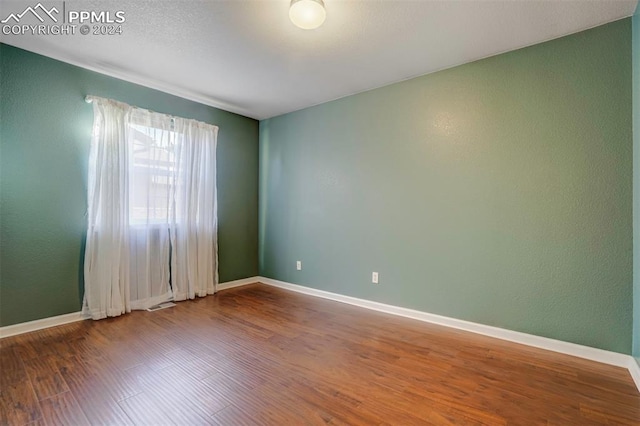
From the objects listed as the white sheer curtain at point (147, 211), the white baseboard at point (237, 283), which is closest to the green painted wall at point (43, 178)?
the white sheer curtain at point (147, 211)

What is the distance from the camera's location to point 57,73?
108 inches

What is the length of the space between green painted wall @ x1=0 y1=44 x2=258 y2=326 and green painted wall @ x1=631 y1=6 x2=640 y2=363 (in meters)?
4.61

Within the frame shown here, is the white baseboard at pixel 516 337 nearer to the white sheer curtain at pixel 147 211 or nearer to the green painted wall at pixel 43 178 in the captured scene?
the white sheer curtain at pixel 147 211

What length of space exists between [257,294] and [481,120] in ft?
11.1

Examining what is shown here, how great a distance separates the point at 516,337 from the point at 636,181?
151 cm

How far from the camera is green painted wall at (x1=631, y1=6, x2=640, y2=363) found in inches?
77.4

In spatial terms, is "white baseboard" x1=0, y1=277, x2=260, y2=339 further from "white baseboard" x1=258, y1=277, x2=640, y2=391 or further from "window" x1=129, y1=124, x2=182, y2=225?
"white baseboard" x1=258, y1=277, x2=640, y2=391

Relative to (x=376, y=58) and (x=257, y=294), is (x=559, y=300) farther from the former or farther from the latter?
(x=257, y=294)

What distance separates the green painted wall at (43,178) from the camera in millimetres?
2496

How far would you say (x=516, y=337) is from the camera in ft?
8.06

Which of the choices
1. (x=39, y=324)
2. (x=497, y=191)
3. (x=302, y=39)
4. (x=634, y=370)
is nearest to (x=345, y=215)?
(x=497, y=191)

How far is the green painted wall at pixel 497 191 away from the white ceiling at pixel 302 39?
Answer: 273mm

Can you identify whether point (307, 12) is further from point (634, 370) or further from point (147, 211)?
point (634, 370)

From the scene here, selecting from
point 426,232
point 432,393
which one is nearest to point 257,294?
point 426,232
